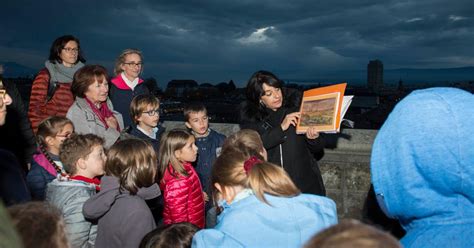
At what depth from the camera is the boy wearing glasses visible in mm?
4105

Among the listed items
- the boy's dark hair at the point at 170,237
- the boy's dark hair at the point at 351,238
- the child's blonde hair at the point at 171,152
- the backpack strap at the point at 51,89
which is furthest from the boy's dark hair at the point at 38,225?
the backpack strap at the point at 51,89

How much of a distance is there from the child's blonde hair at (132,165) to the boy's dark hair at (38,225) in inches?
69.6

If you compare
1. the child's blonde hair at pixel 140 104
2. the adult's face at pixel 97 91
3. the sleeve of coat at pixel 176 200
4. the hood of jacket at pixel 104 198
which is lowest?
the sleeve of coat at pixel 176 200

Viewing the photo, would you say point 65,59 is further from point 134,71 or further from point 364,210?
point 364,210

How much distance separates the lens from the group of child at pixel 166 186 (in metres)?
A: 1.97

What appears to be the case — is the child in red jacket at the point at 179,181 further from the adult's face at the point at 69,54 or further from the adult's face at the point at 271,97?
the adult's face at the point at 69,54

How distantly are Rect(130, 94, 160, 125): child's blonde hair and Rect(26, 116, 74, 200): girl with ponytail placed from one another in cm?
70

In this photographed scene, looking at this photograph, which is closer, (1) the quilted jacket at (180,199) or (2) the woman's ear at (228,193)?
(2) the woman's ear at (228,193)

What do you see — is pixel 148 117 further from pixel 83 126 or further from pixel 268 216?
pixel 268 216

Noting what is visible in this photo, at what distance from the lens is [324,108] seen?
3203 millimetres

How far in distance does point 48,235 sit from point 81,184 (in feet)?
6.70

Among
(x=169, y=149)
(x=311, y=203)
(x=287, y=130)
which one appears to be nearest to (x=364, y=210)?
(x=287, y=130)

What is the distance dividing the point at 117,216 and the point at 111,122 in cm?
148

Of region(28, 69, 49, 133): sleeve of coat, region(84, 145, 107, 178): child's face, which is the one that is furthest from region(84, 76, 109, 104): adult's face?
region(84, 145, 107, 178): child's face
